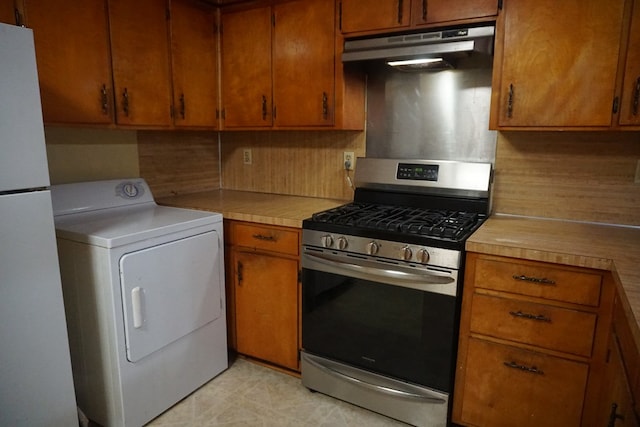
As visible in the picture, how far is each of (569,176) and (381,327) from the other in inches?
46.6

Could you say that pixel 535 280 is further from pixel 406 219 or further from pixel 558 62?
pixel 558 62

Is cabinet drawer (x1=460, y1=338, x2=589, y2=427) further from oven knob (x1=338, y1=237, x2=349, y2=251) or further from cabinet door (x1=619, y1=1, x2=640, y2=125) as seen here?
cabinet door (x1=619, y1=1, x2=640, y2=125)

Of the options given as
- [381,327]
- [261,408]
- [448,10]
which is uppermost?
[448,10]

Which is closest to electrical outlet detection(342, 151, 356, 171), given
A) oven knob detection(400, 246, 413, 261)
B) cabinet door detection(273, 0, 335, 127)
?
cabinet door detection(273, 0, 335, 127)

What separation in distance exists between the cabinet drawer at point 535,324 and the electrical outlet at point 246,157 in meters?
1.86

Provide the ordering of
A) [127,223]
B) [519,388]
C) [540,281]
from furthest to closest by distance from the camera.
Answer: [127,223] < [519,388] < [540,281]

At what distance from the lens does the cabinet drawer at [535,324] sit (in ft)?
5.13

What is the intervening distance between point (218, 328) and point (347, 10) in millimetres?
1825

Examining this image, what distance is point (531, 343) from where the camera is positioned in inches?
65.2

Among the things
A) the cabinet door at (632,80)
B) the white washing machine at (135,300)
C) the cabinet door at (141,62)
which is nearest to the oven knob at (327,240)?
the white washing machine at (135,300)

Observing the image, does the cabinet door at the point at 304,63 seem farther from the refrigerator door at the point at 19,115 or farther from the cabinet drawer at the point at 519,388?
the cabinet drawer at the point at 519,388

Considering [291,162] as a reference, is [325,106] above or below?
above

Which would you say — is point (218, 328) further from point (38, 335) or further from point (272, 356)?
point (38, 335)

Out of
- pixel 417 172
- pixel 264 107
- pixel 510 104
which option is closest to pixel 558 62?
pixel 510 104
